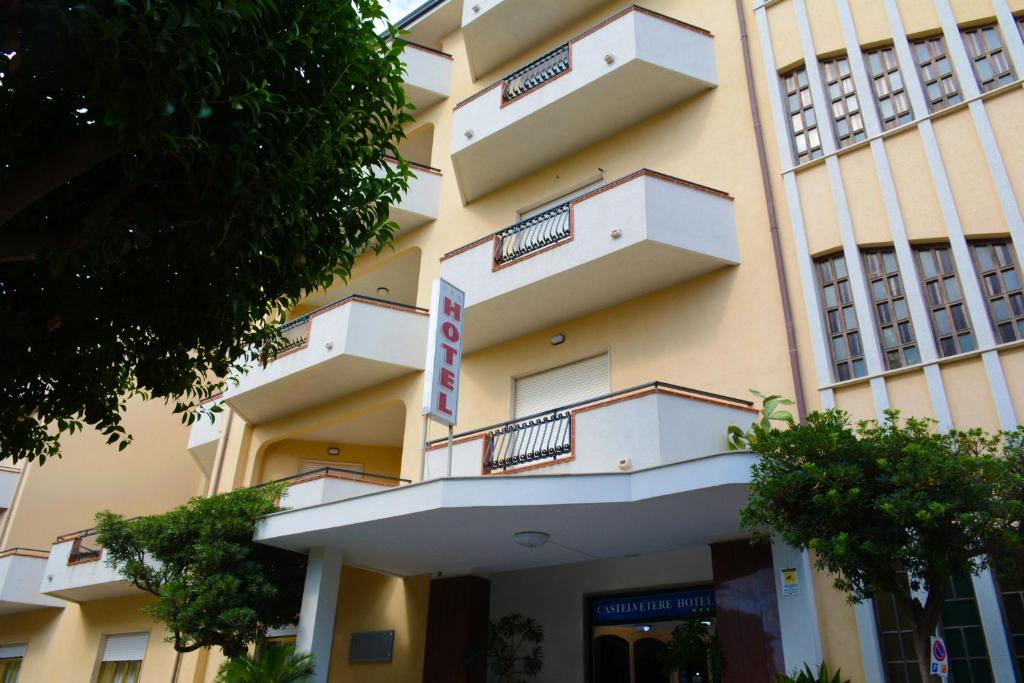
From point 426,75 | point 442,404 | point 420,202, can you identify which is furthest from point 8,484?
point 442,404

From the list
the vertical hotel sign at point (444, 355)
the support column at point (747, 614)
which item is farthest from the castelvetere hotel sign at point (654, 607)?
the vertical hotel sign at point (444, 355)

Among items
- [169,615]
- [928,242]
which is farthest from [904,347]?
[169,615]

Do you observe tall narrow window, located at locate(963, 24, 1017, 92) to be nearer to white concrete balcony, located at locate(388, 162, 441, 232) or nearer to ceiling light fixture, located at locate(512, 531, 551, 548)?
ceiling light fixture, located at locate(512, 531, 551, 548)

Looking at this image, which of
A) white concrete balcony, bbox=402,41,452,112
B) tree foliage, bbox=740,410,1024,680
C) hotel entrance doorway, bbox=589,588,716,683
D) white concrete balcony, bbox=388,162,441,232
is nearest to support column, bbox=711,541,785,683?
hotel entrance doorway, bbox=589,588,716,683

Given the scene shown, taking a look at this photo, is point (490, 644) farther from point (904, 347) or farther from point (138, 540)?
point (904, 347)

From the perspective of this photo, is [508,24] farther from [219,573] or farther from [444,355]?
[219,573]

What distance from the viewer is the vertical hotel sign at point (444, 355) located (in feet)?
37.2

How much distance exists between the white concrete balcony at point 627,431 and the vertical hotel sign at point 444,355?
0.85 meters

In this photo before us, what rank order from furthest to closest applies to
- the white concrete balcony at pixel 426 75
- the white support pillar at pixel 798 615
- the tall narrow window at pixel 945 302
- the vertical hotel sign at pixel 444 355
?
the white concrete balcony at pixel 426 75 → the vertical hotel sign at pixel 444 355 → the tall narrow window at pixel 945 302 → the white support pillar at pixel 798 615

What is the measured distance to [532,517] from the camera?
10.1 meters

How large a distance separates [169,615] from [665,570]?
7.18 m

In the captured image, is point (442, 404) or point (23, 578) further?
point (23, 578)

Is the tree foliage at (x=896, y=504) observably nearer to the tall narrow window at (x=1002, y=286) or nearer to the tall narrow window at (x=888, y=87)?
the tall narrow window at (x=1002, y=286)

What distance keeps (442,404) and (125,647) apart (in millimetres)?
12358
